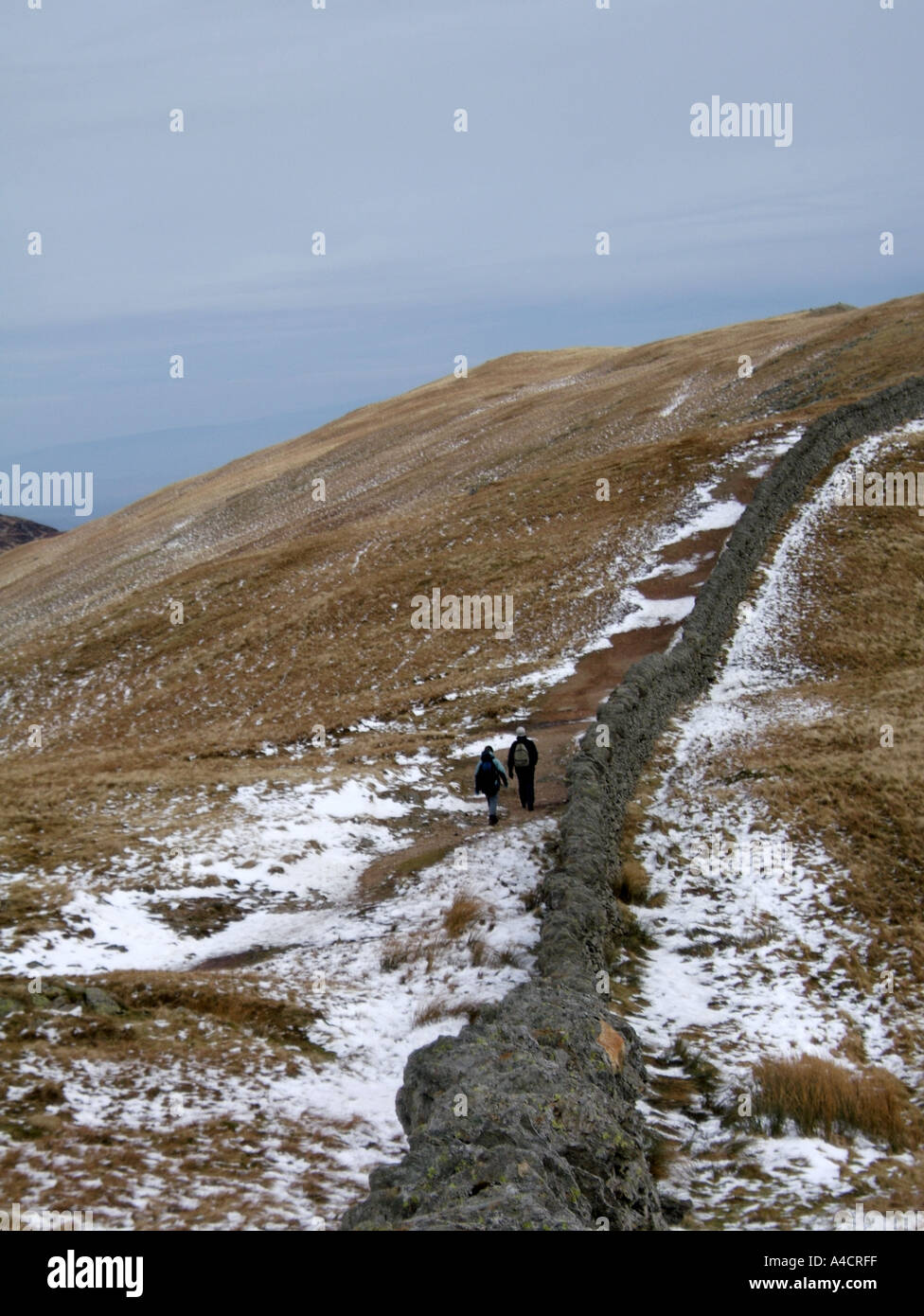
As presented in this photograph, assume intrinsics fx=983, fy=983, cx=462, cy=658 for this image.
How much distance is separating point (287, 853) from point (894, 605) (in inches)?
997

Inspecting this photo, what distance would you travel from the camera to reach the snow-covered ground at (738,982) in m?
9.64

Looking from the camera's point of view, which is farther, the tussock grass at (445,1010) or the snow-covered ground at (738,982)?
the tussock grass at (445,1010)

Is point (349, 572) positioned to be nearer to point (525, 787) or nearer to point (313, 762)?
point (313, 762)

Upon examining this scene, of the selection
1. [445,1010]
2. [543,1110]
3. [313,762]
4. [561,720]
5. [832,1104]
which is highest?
[561,720]

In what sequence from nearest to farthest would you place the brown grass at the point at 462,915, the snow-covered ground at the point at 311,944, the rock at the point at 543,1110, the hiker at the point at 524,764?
1. the rock at the point at 543,1110
2. the snow-covered ground at the point at 311,944
3. the brown grass at the point at 462,915
4. the hiker at the point at 524,764

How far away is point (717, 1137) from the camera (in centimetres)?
1041

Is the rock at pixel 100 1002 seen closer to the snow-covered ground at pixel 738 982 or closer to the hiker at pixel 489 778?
the snow-covered ground at pixel 738 982

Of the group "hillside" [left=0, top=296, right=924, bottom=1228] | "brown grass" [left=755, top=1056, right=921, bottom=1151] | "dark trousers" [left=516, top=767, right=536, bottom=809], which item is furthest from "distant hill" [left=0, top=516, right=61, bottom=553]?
"brown grass" [left=755, top=1056, right=921, bottom=1151]

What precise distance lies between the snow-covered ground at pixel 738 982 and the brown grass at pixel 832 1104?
21 centimetres

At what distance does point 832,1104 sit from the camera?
35.1ft

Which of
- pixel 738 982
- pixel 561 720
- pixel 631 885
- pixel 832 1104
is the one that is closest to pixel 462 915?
pixel 631 885

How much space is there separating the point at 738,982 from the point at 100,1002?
29.2ft

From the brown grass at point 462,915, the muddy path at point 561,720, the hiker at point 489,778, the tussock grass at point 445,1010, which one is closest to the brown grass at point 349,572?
the muddy path at point 561,720
